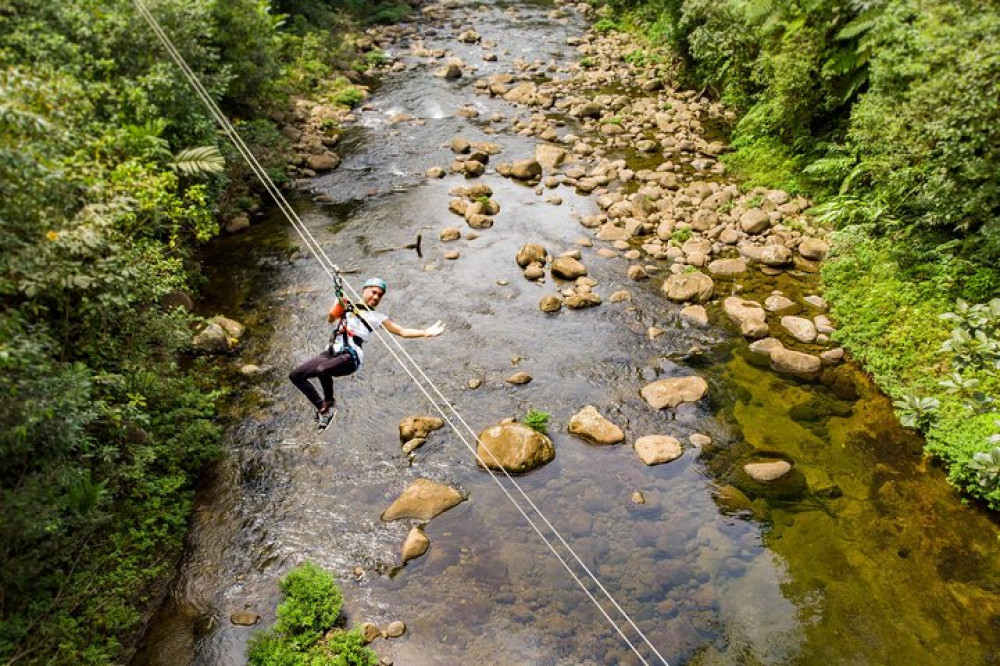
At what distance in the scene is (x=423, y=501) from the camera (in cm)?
844

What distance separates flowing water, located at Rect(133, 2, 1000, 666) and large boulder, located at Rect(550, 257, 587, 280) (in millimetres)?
596

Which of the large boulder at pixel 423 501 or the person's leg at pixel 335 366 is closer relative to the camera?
the person's leg at pixel 335 366

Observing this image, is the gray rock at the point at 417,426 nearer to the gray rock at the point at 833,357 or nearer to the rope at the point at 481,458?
the rope at the point at 481,458

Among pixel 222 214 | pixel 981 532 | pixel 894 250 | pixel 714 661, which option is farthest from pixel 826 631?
pixel 222 214

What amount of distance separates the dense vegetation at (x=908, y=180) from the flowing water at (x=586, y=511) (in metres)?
0.92

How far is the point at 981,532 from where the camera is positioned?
7.57m

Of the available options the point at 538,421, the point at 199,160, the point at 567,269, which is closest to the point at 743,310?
the point at 567,269

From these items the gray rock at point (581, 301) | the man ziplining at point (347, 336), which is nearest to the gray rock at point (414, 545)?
the man ziplining at point (347, 336)

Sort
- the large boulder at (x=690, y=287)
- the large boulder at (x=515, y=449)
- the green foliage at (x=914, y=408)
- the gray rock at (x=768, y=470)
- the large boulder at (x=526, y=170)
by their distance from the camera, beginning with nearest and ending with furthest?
the green foliage at (x=914, y=408)
the gray rock at (x=768, y=470)
the large boulder at (x=515, y=449)
the large boulder at (x=690, y=287)
the large boulder at (x=526, y=170)

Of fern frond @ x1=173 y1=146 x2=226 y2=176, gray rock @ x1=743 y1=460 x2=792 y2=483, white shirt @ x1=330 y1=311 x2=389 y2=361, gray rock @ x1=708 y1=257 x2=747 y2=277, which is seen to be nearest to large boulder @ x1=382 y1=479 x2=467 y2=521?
white shirt @ x1=330 y1=311 x2=389 y2=361

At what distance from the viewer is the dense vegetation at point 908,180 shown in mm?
8109

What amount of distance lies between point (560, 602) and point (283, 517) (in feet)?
13.5

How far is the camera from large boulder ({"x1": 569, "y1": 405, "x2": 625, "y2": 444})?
30.8 ft

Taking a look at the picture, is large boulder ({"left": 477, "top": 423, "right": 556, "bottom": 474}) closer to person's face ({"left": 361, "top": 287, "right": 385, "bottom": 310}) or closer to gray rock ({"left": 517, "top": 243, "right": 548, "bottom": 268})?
person's face ({"left": 361, "top": 287, "right": 385, "bottom": 310})
